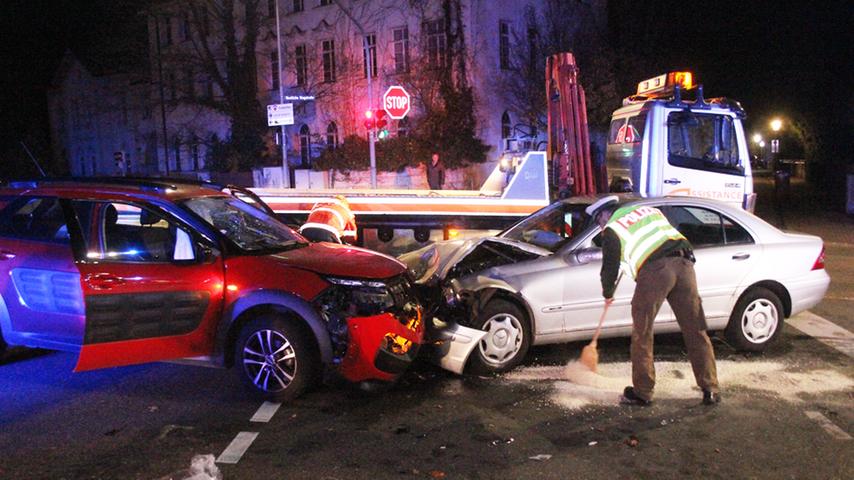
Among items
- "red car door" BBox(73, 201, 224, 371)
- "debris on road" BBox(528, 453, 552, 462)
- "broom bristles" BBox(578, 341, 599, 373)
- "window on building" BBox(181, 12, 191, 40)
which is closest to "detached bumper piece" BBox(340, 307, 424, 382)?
"red car door" BBox(73, 201, 224, 371)

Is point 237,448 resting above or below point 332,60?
below

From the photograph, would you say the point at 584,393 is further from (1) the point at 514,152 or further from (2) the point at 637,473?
(1) the point at 514,152

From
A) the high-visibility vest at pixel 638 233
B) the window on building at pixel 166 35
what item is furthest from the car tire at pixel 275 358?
the window on building at pixel 166 35

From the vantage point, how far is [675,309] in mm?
5238

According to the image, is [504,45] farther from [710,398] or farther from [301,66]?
[710,398]

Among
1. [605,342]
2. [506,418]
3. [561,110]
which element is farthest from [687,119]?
[506,418]

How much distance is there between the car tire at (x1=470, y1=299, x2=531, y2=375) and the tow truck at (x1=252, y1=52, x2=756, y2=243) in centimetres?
471

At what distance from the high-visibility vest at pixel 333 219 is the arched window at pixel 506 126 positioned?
18.8 metres

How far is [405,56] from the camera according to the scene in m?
29.4

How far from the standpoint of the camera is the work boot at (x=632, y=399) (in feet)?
17.0

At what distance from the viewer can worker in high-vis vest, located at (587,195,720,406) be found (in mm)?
5105

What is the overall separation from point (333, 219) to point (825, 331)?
591cm

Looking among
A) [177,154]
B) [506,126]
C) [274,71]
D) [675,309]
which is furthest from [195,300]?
[177,154]

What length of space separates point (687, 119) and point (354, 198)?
5.05m
